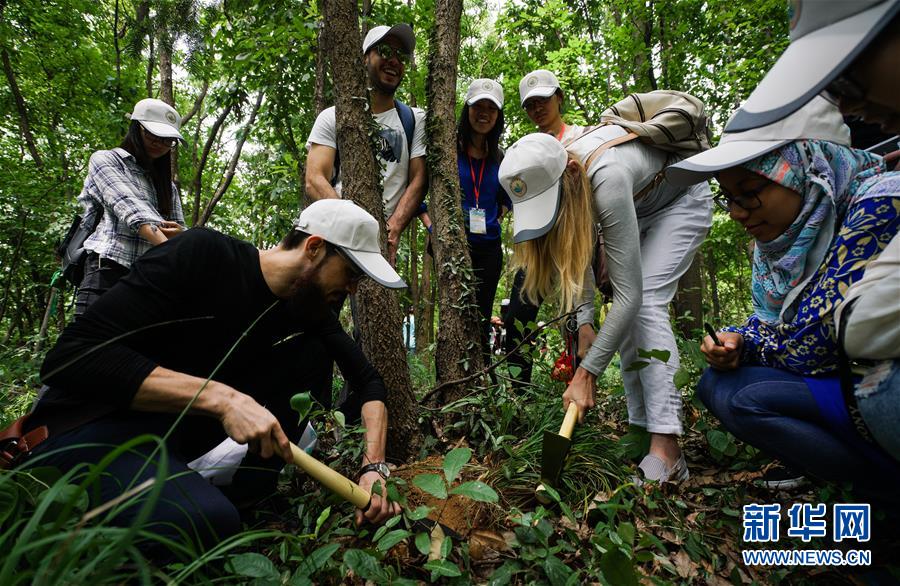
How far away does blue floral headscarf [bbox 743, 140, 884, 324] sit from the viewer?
1812mm

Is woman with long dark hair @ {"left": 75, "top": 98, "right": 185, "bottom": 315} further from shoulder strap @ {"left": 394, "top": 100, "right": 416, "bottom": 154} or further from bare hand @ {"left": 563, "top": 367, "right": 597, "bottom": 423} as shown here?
bare hand @ {"left": 563, "top": 367, "right": 597, "bottom": 423}

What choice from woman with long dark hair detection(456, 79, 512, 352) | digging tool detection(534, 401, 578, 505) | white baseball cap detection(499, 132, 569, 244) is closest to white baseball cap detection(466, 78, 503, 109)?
woman with long dark hair detection(456, 79, 512, 352)

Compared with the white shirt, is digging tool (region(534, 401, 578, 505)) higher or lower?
lower

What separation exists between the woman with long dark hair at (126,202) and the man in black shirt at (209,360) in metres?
1.39

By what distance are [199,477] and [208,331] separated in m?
0.60

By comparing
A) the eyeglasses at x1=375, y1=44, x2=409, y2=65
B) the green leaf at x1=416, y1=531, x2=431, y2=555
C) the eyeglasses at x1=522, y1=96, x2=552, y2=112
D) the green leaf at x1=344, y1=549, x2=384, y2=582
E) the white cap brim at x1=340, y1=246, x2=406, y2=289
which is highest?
the eyeglasses at x1=375, y1=44, x2=409, y2=65

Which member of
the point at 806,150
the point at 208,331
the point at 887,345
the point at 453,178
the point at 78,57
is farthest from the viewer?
the point at 78,57

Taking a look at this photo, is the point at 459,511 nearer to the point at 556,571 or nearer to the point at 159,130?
the point at 556,571

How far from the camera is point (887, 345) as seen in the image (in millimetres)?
1438

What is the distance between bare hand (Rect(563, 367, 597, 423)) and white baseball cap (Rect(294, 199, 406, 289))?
980 mm

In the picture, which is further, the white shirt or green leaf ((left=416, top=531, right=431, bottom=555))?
the white shirt

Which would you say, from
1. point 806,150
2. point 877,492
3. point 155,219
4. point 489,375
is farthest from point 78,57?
point 877,492

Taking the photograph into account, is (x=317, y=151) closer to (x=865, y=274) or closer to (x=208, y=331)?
(x=208, y=331)

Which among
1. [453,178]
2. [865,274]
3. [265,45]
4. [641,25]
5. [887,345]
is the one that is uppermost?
[641,25]
